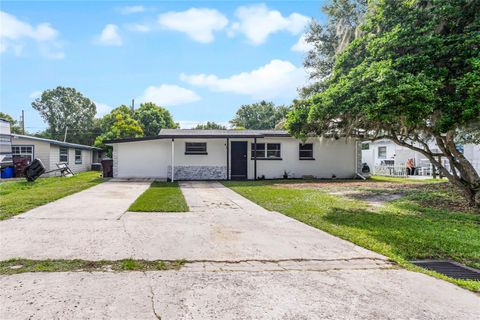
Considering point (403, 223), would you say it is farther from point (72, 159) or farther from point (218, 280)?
point (72, 159)

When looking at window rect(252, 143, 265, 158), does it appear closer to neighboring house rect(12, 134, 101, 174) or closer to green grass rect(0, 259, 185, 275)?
neighboring house rect(12, 134, 101, 174)

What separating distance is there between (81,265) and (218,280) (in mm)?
1593

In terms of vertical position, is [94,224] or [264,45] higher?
[264,45]

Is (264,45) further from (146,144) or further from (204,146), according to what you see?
(146,144)

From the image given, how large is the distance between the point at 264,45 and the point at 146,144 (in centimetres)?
834

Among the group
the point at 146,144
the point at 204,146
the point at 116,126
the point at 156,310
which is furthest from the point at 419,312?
the point at 116,126

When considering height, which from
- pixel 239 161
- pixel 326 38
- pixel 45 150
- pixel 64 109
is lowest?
pixel 239 161

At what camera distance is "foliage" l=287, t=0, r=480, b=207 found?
621 centimetres

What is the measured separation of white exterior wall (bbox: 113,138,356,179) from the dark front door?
235 mm

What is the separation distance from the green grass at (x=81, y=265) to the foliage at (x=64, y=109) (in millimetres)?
47506

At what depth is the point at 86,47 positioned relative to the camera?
40.7ft

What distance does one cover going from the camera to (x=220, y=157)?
55.9ft

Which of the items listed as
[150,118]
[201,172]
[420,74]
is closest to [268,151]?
[201,172]

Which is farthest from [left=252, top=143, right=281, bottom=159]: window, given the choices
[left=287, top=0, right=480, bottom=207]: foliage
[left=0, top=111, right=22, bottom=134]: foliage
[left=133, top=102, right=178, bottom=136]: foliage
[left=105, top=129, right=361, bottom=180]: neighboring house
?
[left=0, top=111, right=22, bottom=134]: foliage
